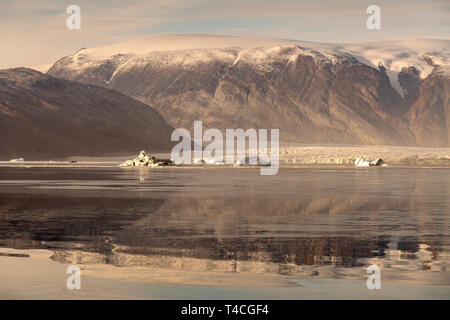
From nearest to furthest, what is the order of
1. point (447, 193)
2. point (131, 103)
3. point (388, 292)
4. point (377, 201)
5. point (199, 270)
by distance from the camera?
point (388, 292) → point (199, 270) → point (377, 201) → point (447, 193) → point (131, 103)

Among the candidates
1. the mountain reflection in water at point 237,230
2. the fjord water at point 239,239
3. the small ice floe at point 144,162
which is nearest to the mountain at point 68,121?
the small ice floe at point 144,162

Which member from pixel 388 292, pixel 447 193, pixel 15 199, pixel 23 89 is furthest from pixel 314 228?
pixel 23 89

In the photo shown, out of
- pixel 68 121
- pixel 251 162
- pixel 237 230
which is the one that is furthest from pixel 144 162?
pixel 68 121

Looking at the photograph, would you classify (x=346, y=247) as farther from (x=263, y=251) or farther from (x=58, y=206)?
(x=58, y=206)

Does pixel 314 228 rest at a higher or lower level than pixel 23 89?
lower

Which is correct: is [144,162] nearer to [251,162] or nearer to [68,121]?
[251,162]

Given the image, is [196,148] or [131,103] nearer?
[196,148]

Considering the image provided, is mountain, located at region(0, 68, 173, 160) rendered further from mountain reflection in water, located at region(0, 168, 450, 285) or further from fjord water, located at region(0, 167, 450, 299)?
fjord water, located at region(0, 167, 450, 299)

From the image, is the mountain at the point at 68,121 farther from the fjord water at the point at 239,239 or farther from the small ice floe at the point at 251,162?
the fjord water at the point at 239,239
